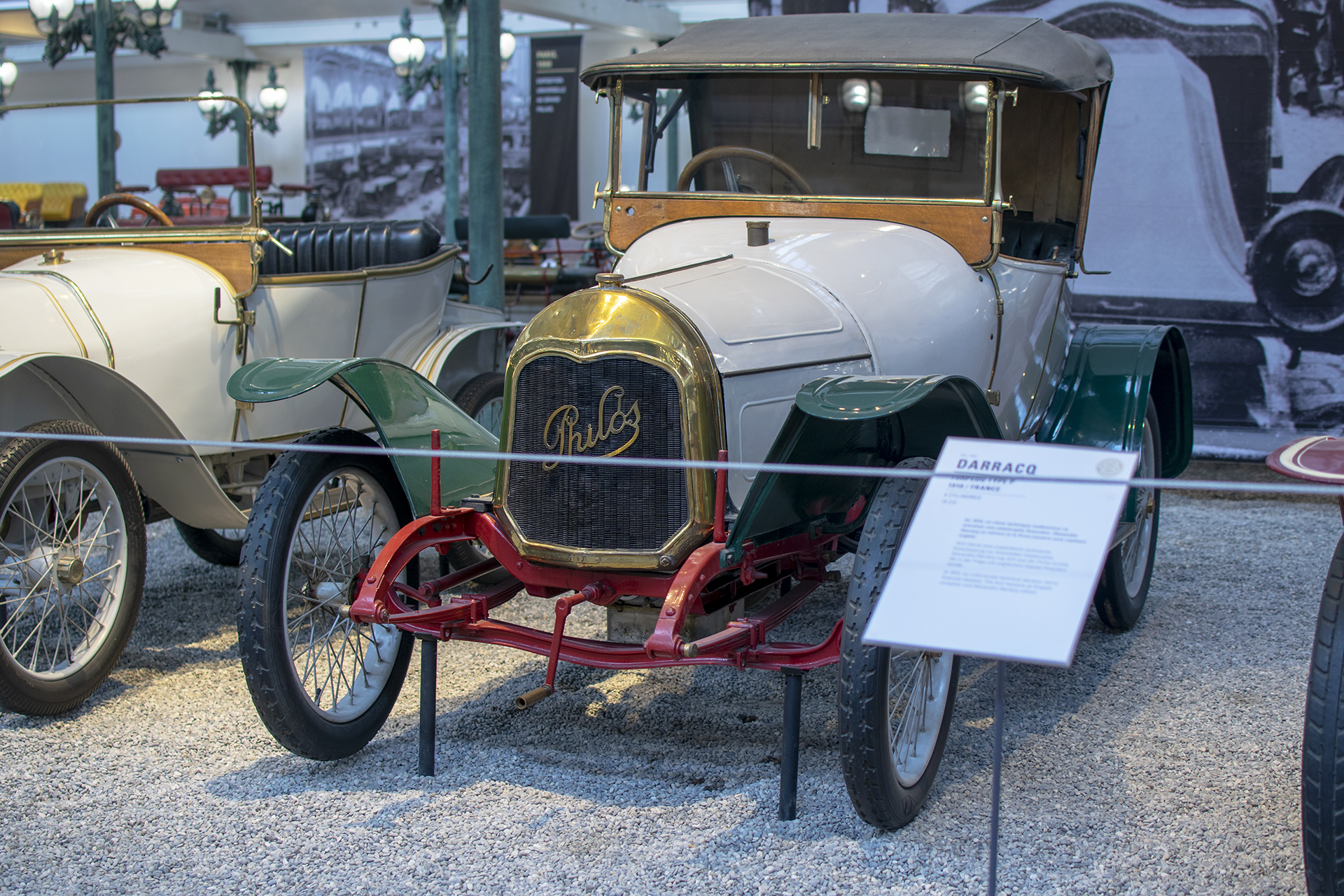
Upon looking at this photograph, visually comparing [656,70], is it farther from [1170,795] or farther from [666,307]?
[1170,795]

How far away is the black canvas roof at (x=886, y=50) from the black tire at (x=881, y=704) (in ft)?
4.52

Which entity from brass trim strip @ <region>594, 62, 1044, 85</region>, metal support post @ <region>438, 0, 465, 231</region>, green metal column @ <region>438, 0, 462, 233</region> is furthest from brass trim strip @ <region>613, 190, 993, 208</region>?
green metal column @ <region>438, 0, 462, 233</region>

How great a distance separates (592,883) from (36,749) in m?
1.67

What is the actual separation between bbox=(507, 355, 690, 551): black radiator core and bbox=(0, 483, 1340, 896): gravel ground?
2.09ft

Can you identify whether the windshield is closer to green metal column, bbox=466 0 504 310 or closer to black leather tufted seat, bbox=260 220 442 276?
black leather tufted seat, bbox=260 220 442 276

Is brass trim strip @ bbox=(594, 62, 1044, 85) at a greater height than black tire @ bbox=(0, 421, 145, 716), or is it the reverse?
brass trim strip @ bbox=(594, 62, 1044, 85)

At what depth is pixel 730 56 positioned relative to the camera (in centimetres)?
359

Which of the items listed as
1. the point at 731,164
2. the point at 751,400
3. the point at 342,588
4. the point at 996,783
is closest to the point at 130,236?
the point at 342,588

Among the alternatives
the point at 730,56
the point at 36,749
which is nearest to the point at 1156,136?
the point at 730,56

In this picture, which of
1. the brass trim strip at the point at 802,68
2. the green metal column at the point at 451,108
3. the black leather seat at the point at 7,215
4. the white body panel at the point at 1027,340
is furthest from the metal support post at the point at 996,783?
the green metal column at the point at 451,108

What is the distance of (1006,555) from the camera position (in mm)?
1921

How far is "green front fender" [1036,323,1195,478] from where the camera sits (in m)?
3.73

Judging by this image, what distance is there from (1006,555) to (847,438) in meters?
0.81

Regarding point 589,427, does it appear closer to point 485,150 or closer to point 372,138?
point 485,150
